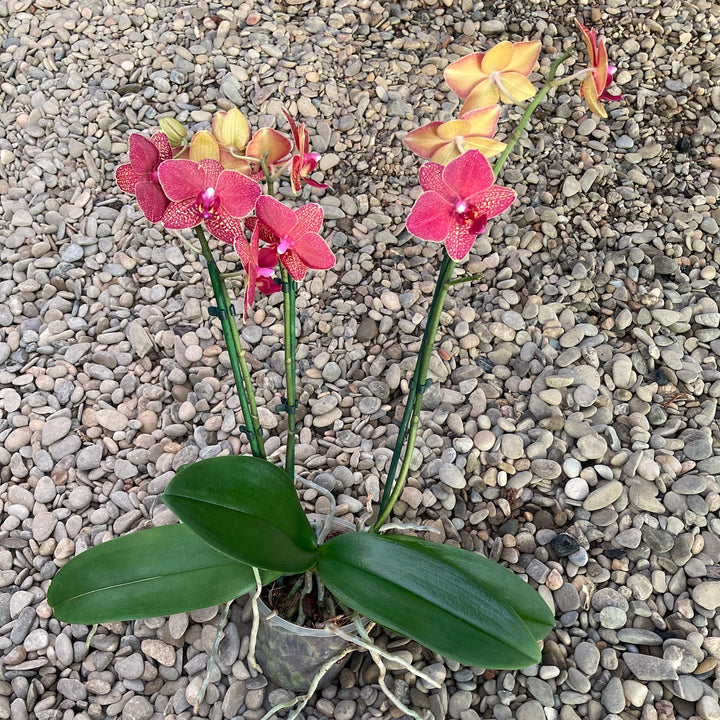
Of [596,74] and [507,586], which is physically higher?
[596,74]

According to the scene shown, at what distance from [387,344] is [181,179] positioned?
896mm

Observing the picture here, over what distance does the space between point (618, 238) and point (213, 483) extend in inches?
49.7

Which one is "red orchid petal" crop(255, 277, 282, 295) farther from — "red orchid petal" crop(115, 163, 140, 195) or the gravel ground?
the gravel ground

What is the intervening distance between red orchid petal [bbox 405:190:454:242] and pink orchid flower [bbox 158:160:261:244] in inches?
6.3

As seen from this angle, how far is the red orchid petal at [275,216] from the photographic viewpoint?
2.37 feet

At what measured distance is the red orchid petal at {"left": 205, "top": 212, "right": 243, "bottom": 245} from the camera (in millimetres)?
720

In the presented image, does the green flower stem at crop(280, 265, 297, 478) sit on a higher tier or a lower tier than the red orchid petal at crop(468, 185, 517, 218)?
lower

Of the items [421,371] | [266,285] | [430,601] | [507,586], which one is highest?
[266,285]

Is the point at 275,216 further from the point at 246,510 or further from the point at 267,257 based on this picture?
the point at 246,510

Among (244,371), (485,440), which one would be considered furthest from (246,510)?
(485,440)

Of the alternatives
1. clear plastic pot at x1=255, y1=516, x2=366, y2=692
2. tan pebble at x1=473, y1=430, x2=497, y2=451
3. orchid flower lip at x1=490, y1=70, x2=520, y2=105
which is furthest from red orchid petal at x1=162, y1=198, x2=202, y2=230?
tan pebble at x1=473, y1=430, x2=497, y2=451

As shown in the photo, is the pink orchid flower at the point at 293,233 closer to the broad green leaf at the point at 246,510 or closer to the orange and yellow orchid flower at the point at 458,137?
the orange and yellow orchid flower at the point at 458,137

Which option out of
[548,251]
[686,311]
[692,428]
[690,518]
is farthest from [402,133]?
[690,518]

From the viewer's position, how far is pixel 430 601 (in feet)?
2.76
